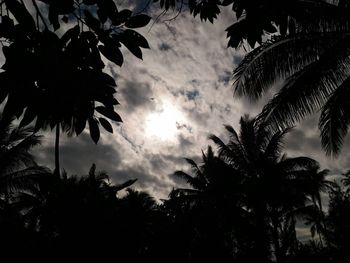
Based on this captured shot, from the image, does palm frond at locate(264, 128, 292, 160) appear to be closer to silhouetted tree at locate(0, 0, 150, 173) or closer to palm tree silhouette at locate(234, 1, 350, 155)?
palm tree silhouette at locate(234, 1, 350, 155)

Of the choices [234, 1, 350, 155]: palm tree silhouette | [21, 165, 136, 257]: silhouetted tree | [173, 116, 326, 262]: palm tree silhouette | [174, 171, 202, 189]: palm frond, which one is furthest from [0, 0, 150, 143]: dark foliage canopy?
[174, 171, 202, 189]: palm frond

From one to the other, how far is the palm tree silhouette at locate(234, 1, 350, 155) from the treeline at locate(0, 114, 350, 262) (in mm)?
730

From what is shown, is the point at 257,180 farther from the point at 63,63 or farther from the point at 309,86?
the point at 63,63

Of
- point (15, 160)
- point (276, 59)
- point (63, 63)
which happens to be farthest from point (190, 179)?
point (63, 63)

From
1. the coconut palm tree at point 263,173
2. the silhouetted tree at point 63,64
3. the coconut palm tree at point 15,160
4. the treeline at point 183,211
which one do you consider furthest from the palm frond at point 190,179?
the silhouetted tree at point 63,64

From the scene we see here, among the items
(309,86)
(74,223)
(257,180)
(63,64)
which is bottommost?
(63,64)

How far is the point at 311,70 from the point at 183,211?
4.07 meters

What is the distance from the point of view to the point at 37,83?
4.89 ft

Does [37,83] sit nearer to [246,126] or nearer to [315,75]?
[315,75]

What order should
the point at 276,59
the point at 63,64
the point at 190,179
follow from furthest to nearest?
the point at 190,179
the point at 276,59
the point at 63,64

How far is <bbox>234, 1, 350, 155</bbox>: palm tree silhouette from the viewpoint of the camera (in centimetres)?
563

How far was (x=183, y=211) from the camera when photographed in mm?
7496

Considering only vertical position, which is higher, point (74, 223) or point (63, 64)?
point (74, 223)

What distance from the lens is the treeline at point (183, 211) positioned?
4.84 metres
